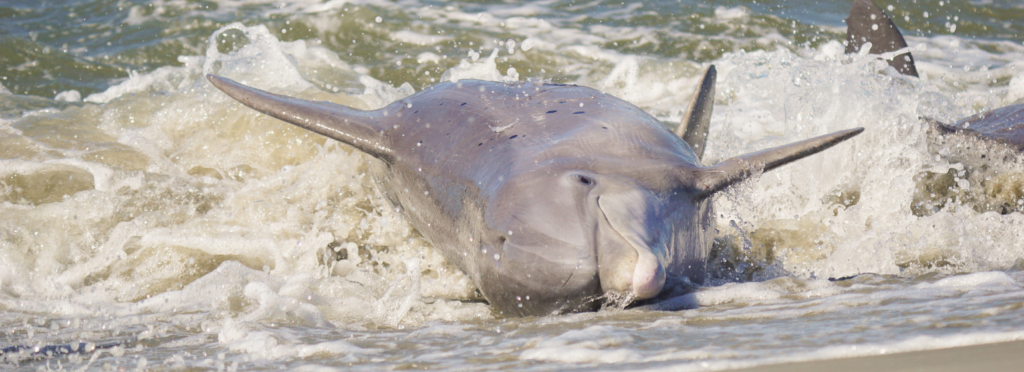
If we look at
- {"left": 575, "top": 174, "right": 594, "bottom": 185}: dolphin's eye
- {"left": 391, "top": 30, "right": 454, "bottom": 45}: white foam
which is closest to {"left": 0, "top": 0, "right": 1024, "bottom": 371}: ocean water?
{"left": 391, "top": 30, "right": 454, "bottom": 45}: white foam

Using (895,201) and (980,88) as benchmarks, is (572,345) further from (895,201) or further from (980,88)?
(980,88)

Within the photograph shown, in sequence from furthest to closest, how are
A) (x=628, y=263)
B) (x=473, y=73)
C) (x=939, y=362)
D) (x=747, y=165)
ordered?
(x=473, y=73) < (x=747, y=165) < (x=628, y=263) < (x=939, y=362)

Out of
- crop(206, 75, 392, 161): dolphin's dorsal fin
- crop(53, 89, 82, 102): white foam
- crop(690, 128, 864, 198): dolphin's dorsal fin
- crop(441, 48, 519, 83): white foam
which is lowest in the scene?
crop(53, 89, 82, 102): white foam

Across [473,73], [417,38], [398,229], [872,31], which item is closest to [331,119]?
[398,229]

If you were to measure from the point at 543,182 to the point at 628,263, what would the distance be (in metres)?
0.57

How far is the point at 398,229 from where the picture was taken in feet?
16.6

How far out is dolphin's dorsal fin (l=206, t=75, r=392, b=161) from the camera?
4441 millimetres

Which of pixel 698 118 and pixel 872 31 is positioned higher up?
pixel 872 31

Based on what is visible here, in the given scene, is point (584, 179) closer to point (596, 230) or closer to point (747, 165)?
point (596, 230)

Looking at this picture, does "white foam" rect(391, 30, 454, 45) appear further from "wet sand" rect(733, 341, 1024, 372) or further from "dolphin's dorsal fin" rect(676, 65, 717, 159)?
"wet sand" rect(733, 341, 1024, 372)

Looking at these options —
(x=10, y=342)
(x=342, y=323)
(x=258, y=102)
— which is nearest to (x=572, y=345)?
(x=342, y=323)

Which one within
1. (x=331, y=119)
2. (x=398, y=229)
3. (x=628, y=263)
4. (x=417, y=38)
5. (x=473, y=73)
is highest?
(x=628, y=263)

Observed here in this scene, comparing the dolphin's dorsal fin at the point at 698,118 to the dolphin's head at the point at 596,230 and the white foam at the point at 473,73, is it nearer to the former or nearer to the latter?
the dolphin's head at the point at 596,230

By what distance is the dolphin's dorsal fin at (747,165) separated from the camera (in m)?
3.47
